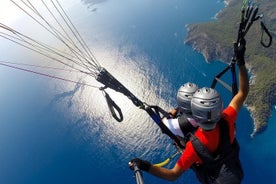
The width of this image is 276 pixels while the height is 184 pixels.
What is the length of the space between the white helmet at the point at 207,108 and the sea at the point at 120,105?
32.8m

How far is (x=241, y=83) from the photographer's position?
360 centimetres

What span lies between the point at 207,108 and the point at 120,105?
4268 cm

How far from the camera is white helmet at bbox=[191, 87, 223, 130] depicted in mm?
3008

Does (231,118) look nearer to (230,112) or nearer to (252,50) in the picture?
(230,112)

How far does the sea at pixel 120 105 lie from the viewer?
3753 cm

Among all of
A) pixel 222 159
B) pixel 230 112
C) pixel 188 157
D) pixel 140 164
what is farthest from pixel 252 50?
pixel 140 164

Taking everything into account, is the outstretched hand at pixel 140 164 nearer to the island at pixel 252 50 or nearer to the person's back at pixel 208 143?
the person's back at pixel 208 143

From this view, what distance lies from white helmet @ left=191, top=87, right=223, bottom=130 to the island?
37.6 m

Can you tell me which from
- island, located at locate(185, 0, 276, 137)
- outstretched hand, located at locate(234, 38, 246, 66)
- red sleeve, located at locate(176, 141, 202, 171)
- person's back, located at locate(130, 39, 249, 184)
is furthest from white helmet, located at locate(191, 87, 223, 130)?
island, located at locate(185, 0, 276, 137)

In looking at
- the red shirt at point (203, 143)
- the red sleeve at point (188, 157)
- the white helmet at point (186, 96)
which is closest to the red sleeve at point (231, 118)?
the red shirt at point (203, 143)

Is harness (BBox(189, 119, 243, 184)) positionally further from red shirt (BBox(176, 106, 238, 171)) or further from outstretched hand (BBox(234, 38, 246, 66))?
outstretched hand (BBox(234, 38, 246, 66))

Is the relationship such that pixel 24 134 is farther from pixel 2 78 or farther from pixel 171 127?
pixel 171 127

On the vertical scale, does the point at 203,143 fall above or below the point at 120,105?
above

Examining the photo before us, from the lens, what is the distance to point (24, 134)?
47.3 meters
